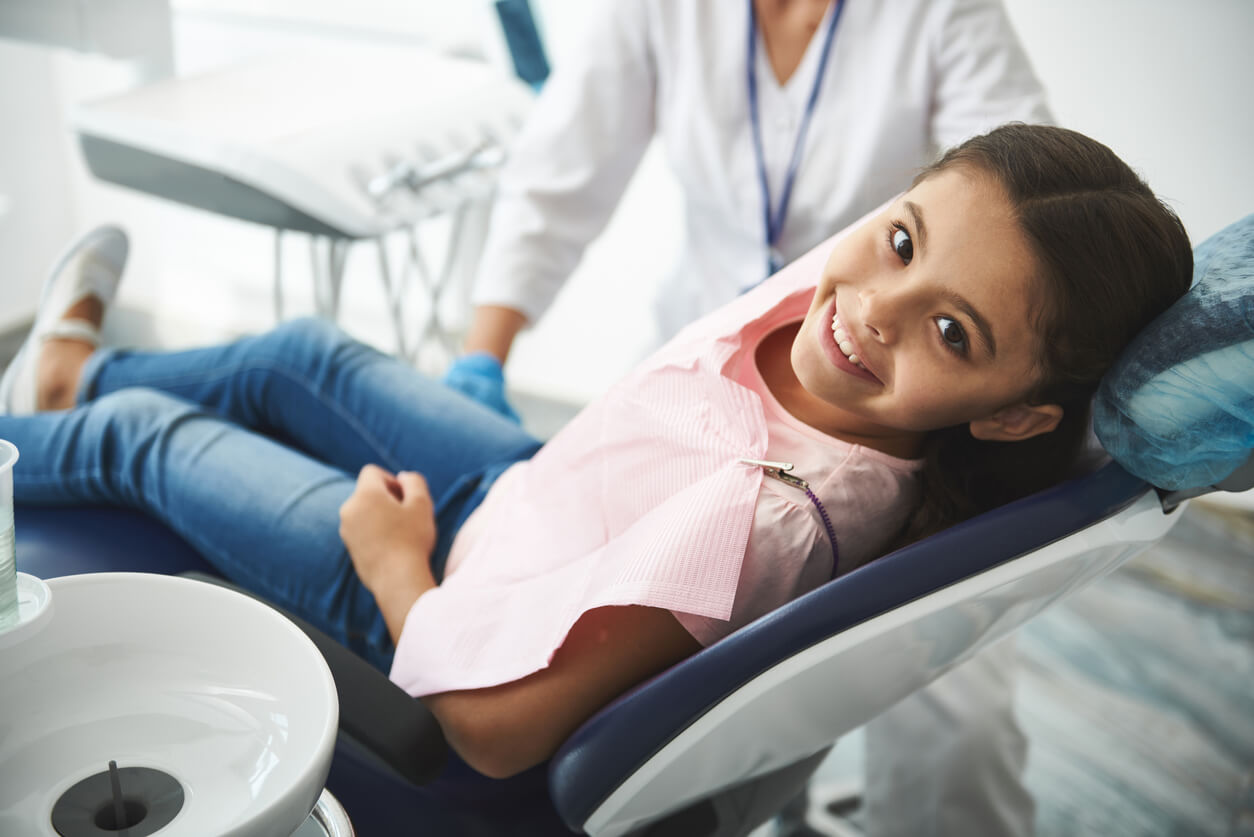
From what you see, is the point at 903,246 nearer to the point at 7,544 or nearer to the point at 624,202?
the point at 7,544

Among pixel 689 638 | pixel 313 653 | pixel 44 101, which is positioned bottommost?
pixel 44 101

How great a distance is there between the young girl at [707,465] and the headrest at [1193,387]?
4 cm

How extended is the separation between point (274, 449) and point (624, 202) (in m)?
1.38

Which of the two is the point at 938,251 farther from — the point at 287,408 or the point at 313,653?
the point at 287,408

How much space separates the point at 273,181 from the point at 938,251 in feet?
3.35

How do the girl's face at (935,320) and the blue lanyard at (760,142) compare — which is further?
the blue lanyard at (760,142)

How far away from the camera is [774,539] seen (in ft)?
2.42

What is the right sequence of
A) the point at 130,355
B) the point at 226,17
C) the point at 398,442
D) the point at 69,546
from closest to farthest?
the point at 69,546
the point at 398,442
the point at 130,355
the point at 226,17

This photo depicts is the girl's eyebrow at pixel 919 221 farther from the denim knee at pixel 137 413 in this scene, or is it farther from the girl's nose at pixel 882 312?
the denim knee at pixel 137 413

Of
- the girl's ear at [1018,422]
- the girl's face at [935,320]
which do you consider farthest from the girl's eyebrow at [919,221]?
the girl's ear at [1018,422]

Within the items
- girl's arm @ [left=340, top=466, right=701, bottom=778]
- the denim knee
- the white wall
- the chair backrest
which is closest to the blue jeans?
the denim knee

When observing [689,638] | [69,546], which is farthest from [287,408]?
[689,638]

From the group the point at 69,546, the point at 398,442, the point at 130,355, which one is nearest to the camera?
the point at 69,546

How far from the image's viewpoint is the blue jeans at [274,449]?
1.00 m
